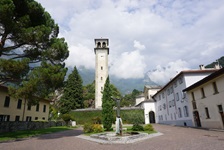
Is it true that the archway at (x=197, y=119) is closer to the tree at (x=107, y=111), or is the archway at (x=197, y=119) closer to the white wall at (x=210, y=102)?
the white wall at (x=210, y=102)

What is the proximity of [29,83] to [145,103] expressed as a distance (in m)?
35.1

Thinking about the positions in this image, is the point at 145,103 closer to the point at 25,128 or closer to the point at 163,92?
the point at 163,92

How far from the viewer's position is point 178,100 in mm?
28594

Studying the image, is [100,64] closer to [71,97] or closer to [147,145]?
[71,97]

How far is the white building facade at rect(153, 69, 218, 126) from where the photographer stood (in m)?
24.9

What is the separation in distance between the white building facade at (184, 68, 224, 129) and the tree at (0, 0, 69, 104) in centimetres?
1712

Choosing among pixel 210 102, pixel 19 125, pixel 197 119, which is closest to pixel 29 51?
pixel 19 125

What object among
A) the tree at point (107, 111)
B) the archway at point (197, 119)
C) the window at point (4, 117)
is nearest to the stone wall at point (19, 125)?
the window at point (4, 117)

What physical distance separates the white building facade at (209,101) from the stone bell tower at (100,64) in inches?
1021

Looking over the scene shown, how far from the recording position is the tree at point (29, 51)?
1292 cm

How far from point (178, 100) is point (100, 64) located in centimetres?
2551

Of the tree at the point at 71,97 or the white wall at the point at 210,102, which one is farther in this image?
the tree at the point at 71,97

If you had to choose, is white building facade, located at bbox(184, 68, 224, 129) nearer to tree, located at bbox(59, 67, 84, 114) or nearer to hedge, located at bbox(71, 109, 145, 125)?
hedge, located at bbox(71, 109, 145, 125)

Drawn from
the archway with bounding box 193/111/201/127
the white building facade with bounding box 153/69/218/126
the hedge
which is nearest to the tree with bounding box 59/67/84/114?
the hedge
